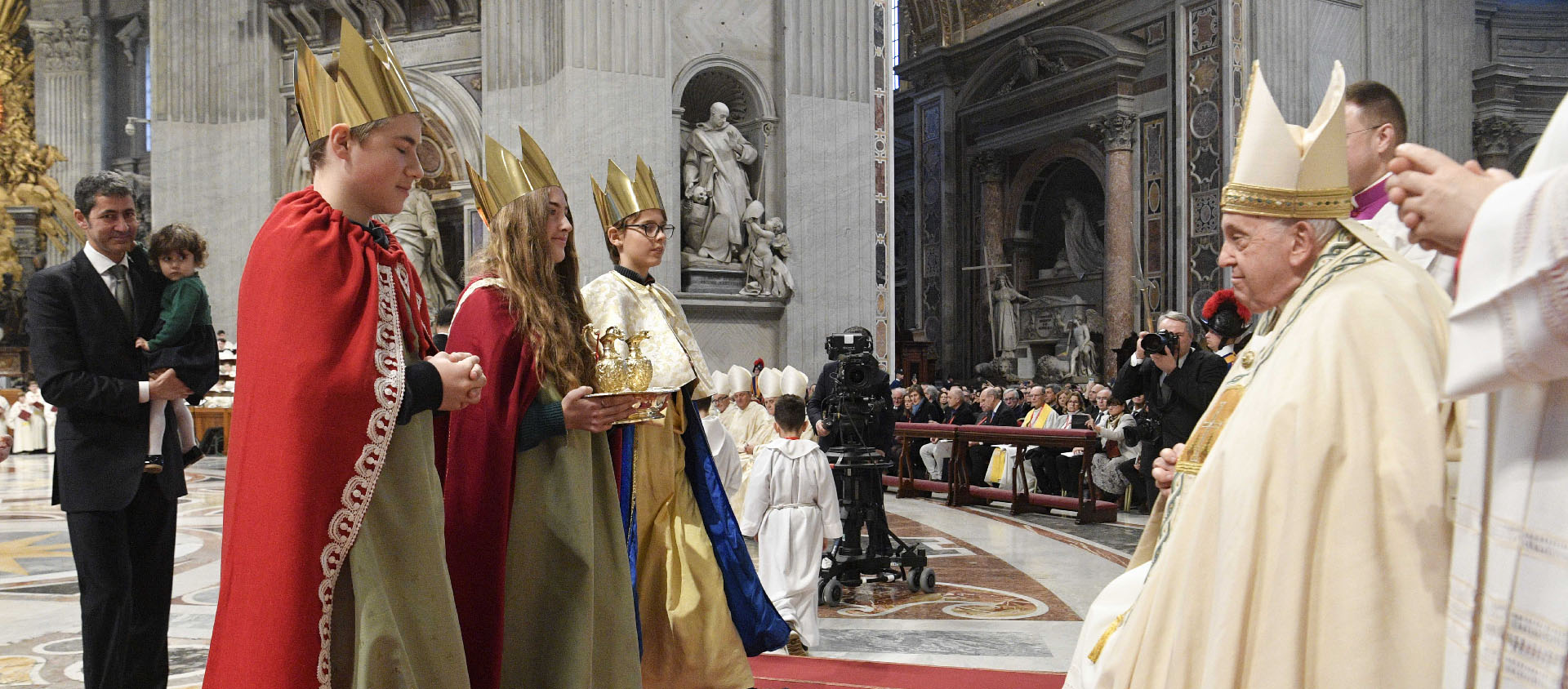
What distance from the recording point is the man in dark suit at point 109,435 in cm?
296

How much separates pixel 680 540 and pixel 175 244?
1.78 m

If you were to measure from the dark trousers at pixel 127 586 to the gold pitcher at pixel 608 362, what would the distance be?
52.3 inches

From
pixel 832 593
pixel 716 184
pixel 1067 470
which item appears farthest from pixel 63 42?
pixel 832 593

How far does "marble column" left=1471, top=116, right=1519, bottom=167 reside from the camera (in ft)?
56.4

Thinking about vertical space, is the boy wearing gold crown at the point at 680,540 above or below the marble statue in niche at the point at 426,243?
below

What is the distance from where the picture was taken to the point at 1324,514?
186 cm

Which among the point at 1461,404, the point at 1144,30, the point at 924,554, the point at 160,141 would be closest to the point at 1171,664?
the point at 1461,404

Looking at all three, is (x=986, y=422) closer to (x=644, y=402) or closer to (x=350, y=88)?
(x=644, y=402)

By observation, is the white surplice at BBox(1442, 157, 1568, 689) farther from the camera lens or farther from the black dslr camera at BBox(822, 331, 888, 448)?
the black dslr camera at BBox(822, 331, 888, 448)

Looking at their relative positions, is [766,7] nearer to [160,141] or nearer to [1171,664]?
[160,141]

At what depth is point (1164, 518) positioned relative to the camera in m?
2.33

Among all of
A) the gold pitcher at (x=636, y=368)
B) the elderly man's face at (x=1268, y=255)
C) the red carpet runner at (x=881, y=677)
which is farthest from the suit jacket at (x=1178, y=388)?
the gold pitcher at (x=636, y=368)

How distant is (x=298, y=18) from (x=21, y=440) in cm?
739

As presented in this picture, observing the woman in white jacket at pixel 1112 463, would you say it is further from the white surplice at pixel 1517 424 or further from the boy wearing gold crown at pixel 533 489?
the white surplice at pixel 1517 424
